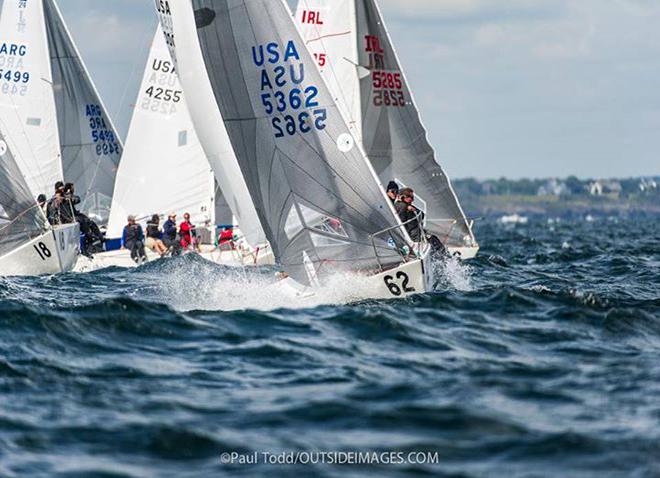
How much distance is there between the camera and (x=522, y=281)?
68.9 feet

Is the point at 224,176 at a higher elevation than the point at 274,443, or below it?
higher

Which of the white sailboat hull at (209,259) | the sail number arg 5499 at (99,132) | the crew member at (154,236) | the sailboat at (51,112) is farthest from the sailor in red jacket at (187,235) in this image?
the sail number arg 5499 at (99,132)

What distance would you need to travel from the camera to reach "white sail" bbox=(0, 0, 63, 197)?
3266cm

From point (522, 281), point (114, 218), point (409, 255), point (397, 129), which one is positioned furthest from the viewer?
point (114, 218)

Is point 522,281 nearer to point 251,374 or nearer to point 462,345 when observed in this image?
point 462,345

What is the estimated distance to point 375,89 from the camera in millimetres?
26500

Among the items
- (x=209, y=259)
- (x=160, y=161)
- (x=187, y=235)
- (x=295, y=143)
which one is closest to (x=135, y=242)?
(x=187, y=235)

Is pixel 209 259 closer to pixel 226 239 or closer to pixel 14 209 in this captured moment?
pixel 226 239

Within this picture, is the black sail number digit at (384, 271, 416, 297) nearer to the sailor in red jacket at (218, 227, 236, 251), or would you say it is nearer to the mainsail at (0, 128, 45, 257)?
the mainsail at (0, 128, 45, 257)

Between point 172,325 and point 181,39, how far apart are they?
4.33 metres

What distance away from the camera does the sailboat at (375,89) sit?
26.3 metres

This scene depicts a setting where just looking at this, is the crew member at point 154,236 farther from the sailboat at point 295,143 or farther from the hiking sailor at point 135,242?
the sailboat at point 295,143

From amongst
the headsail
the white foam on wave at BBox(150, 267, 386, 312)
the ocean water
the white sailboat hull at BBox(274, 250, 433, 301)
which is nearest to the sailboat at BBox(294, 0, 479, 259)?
the white foam on wave at BBox(150, 267, 386, 312)

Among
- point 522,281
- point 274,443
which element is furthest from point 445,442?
point 522,281
